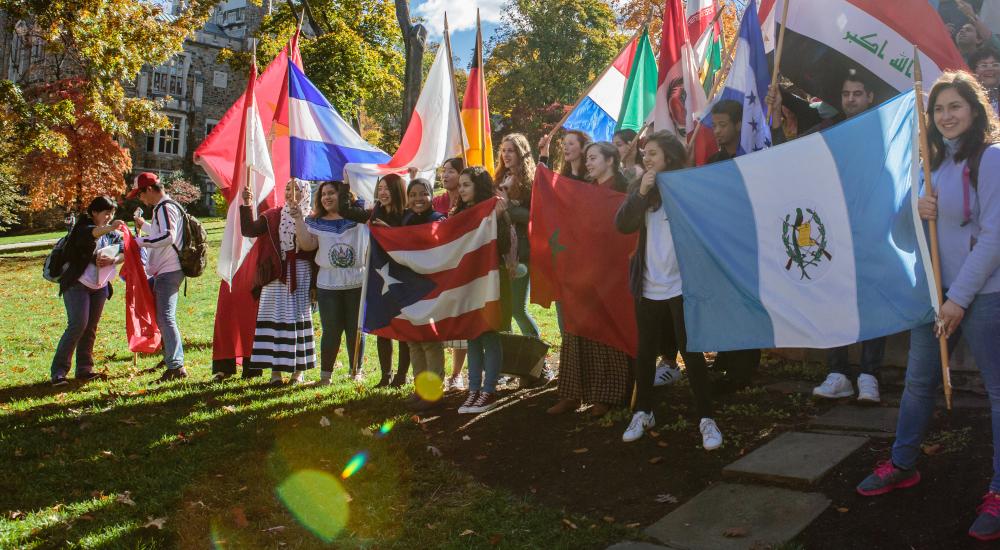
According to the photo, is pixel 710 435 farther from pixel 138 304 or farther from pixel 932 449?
pixel 138 304

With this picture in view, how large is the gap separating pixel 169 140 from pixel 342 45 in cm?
2679

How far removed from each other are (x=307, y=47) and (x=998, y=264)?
821 inches

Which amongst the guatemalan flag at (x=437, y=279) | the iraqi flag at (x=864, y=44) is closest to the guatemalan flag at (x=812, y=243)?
the iraqi flag at (x=864, y=44)

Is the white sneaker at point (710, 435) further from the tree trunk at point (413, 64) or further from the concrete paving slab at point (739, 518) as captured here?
the tree trunk at point (413, 64)

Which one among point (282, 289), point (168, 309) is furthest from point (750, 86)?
point (168, 309)

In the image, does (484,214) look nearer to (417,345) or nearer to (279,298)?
(417,345)

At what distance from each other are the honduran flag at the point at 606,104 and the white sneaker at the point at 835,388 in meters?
2.97

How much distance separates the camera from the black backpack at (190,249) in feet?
26.4

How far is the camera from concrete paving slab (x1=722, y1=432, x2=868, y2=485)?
14.0ft

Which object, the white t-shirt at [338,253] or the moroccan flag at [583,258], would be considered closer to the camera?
the moroccan flag at [583,258]

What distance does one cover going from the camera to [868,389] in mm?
5422

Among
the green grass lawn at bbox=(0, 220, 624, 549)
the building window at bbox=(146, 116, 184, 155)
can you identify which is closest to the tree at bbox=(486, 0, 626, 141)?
the building window at bbox=(146, 116, 184, 155)

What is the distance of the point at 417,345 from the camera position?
689cm

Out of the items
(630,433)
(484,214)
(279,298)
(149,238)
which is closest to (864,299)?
(630,433)
